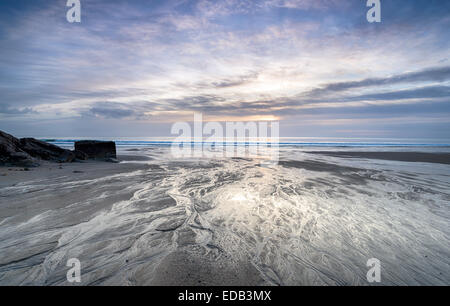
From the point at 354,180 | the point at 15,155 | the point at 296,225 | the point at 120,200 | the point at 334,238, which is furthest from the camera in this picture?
the point at 15,155

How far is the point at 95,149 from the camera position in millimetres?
15508

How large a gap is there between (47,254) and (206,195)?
4.28 meters

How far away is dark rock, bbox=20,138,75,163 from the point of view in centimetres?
1333

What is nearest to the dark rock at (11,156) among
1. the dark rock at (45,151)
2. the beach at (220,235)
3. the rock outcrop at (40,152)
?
the rock outcrop at (40,152)

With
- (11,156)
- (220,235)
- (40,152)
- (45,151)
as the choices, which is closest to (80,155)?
(45,151)

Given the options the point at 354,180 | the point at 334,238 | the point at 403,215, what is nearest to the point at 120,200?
the point at 334,238

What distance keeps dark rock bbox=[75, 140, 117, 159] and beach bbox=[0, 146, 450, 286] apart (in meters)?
8.28

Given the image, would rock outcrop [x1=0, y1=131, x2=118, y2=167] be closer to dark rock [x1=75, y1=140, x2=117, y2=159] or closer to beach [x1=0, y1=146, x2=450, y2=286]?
dark rock [x1=75, y1=140, x2=117, y2=159]

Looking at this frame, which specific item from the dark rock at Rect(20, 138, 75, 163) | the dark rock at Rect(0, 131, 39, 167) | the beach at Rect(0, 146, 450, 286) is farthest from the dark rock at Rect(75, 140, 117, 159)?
the beach at Rect(0, 146, 450, 286)

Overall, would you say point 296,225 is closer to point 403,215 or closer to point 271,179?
point 403,215

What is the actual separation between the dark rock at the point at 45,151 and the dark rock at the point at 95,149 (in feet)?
3.73

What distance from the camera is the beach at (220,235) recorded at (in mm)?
2770

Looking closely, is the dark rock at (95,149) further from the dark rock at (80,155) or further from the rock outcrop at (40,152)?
the dark rock at (80,155)

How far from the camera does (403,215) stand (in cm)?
505
